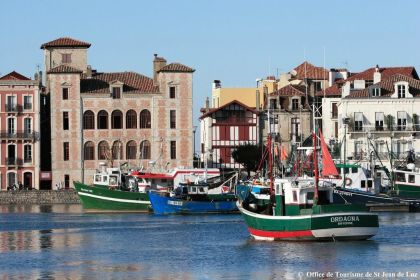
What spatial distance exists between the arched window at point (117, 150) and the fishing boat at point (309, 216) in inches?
2717

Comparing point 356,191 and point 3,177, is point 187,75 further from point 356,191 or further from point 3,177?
point 356,191

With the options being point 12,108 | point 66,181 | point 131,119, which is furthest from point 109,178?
point 12,108

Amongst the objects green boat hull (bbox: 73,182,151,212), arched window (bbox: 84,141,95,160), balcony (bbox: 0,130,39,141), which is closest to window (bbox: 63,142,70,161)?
arched window (bbox: 84,141,95,160)

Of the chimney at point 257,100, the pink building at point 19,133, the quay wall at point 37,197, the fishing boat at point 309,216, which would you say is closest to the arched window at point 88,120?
the pink building at point 19,133

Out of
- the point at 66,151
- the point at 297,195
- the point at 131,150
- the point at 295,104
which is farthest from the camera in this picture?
the point at 295,104

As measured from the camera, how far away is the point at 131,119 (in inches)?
5261

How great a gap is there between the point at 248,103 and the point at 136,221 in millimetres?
56837

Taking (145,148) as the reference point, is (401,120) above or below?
above

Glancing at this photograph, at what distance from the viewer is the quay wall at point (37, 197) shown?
411ft

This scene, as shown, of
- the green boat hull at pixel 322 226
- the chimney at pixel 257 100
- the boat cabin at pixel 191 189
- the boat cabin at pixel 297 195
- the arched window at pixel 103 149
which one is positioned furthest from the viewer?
the chimney at pixel 257 100

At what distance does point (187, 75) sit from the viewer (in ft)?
434

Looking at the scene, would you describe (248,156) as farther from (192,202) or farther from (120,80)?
(192,202)

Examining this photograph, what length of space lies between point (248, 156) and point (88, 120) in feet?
49.3

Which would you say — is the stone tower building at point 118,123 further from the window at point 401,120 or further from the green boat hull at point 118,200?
the green boat hull at point 118,200
